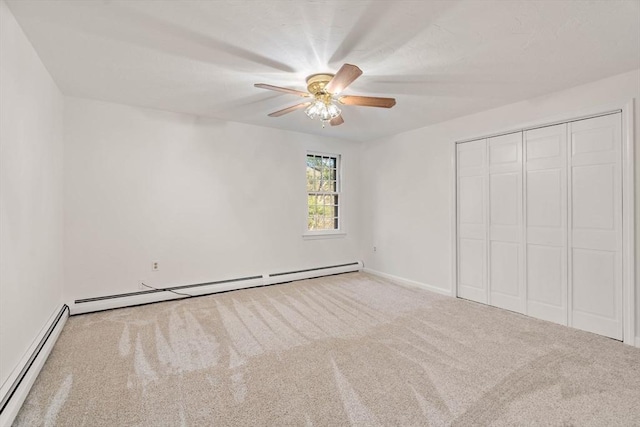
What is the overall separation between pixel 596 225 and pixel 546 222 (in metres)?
0.41

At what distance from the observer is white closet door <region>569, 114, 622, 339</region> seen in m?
2.69

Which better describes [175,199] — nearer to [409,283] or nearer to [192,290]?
[192,290]

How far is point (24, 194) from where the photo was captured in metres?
2.11

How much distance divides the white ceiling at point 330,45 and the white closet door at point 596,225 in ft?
1.95

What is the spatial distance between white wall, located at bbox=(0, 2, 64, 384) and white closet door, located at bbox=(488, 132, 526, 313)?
4.49 metres

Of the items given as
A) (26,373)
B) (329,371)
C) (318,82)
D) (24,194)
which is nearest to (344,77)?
(318,82)

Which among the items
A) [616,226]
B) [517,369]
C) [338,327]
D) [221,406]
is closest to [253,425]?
[221,406]

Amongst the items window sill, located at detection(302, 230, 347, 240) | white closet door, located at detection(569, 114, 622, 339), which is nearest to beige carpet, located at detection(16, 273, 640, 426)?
white closet door, located at detection(569, 114, 622, 339)

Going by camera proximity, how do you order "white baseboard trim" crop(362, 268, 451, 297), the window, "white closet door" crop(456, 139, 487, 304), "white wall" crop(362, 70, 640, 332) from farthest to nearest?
the window < "white baseboard trim" crop(362, 268, 451, 297) < "white closet door" crop(456, 139, 487, 304) < "white wall" crop(362, 70, 640, 332)

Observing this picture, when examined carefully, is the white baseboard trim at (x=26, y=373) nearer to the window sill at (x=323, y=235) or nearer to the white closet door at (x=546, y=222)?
the window sill at (x=323, y=235)

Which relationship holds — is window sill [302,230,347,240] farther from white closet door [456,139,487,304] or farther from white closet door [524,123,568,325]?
white closet door [524,123,568,325]

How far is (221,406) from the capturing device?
176cm

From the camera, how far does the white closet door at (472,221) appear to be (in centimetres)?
374

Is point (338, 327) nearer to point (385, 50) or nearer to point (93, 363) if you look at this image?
point (93, 363)
